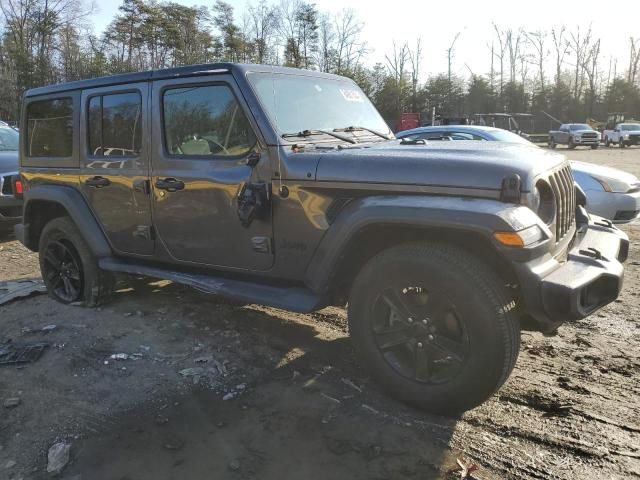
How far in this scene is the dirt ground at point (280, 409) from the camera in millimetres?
2689

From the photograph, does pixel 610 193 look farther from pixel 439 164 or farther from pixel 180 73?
pixel 180 73

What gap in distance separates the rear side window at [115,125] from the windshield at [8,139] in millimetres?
5168

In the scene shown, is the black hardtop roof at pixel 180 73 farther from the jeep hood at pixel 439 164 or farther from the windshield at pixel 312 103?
the jeep hood at pixel 439 164

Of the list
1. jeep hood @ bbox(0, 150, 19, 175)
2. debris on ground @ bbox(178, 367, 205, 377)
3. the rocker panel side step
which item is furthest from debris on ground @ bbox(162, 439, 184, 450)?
jeep hood @ bbox(0, 150, 19, 175)

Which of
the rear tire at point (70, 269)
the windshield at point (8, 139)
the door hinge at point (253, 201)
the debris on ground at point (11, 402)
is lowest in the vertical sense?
the debris on ground at point (11, 402)

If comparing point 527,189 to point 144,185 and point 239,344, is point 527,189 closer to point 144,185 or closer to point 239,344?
point 239,344

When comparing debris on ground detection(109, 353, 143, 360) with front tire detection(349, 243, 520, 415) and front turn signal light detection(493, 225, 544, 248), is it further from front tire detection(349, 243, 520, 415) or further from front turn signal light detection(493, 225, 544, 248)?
front turn signal light detection(493, 225, 544, 248)

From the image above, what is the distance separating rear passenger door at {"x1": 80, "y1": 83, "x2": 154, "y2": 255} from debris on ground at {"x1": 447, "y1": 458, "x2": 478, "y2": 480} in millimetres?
2802

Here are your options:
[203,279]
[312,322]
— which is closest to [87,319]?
[203,279]

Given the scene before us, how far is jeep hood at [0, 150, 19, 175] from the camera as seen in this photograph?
802cm

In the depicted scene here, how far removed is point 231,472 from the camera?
2654 mm

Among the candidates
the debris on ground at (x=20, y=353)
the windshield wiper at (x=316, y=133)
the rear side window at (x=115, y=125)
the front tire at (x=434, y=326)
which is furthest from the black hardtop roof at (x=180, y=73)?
the debris on ground at (x=20, y=353)

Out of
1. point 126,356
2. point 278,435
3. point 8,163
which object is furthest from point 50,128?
point 8,163

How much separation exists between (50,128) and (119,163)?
1107mm
